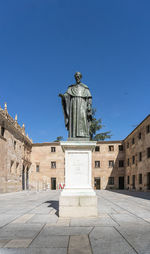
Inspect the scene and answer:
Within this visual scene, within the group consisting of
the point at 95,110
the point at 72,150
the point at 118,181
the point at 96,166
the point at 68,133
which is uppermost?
the point at 95,110

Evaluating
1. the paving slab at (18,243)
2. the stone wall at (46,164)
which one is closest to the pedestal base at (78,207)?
the paving slab at (18,243)

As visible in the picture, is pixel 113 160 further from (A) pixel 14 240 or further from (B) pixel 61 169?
(A) pixel 14 240

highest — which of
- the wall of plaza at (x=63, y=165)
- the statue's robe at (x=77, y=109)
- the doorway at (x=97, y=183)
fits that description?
the statue's robe at (x=77, y=109)

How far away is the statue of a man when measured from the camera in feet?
24.1

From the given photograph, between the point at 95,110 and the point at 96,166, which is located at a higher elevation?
the point at 95,110

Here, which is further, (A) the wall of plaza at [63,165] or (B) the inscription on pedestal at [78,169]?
(A) the wall of plaza at [63,165]

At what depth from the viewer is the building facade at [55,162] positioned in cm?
2705

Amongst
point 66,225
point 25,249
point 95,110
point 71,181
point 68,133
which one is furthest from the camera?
point 95,110

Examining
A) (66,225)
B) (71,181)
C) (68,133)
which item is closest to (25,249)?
(66,225)

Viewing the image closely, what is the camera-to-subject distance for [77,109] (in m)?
7.55

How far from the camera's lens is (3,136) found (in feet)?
85.3

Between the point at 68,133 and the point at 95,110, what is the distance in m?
43.1

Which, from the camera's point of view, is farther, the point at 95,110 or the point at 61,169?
the point at 95,110

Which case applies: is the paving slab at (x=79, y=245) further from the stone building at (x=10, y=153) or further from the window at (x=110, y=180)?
the window at (x=110, y=180)
